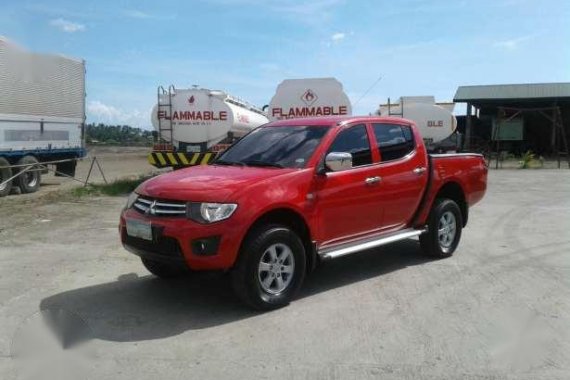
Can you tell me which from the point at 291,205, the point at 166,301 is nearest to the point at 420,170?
the point at 291,205

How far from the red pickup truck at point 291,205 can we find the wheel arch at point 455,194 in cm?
6

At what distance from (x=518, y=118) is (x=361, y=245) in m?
32.2

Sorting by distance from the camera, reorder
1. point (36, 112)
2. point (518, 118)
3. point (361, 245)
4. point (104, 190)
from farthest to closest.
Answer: point (518, 118)
point (36, 112)
point (104, 190)
point (361, 245)

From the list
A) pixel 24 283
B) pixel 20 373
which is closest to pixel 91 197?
pixel 24 283

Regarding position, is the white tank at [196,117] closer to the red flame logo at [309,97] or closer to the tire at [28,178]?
the red flame logo at [309,97]

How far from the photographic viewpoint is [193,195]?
5.31m

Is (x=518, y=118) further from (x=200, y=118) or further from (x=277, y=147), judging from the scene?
(x=277, y=147)

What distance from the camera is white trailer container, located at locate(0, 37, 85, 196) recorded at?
1537 cm

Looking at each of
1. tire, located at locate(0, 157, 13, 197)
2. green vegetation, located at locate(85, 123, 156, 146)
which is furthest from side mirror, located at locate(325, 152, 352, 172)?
green vegetation, located at locate(85, 123, 156, 146)

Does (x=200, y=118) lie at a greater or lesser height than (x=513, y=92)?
lesser

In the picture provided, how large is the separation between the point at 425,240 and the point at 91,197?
924cm

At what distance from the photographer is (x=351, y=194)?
6312 mm

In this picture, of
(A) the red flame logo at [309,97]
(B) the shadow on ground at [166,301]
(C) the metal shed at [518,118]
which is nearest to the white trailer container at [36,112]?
(A) the red flame logo at [309,97]

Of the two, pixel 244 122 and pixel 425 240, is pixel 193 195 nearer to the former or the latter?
pixel 425 240
